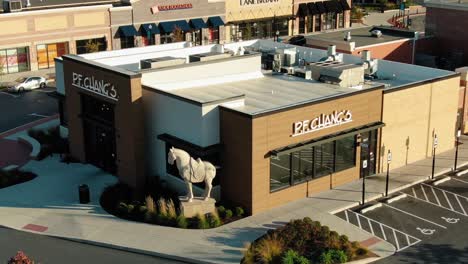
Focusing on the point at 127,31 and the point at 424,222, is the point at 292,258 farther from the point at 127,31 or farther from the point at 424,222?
the point at 127,31

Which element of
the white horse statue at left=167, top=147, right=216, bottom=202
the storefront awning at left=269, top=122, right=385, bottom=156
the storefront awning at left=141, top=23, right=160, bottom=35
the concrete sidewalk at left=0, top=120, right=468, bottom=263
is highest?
the storefront awning at left=141, top=23, right=160, bottom=35

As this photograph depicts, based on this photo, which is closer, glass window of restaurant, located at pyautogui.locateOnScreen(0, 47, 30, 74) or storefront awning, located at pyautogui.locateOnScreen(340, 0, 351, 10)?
glass window of restaurant, located at pyautogui.locateOnScreen(0, 47, 30, 74)

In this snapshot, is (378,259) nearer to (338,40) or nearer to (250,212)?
(250,212)

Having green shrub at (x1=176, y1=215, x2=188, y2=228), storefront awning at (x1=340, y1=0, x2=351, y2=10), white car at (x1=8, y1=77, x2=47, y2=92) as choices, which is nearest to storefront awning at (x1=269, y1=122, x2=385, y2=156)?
green shrub at (x1=176, y1=215, x2=188, y2=228)

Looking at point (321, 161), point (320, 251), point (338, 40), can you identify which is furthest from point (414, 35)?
point (320, 251)

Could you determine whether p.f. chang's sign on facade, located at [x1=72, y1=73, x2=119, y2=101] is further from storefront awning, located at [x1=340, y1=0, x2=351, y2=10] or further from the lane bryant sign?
storefront awning, located at [x1=340, y1=0, x2=351, y2=10]

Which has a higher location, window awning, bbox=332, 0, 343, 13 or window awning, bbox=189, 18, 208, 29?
window awning, bbox=332, 0, 343, 13

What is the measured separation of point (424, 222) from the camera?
34.4 metres

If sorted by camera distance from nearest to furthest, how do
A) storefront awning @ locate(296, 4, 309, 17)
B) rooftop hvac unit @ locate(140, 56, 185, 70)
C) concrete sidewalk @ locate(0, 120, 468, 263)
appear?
concrete sidewalk @ locate(0, 120, 468, 263) → rooftop hvac unit @ locate(140, 56, 185, 70) → storefront awning @ locate(296, 4, 309, 17)

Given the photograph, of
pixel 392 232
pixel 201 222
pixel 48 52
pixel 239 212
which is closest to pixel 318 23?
pixel 48 52

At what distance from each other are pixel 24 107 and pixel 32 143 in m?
12.8

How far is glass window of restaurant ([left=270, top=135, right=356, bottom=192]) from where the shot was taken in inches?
1411

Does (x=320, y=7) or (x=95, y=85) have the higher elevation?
(x=320, y=7)

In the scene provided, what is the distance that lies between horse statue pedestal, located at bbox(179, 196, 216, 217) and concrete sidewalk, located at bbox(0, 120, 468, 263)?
1.27 metres
